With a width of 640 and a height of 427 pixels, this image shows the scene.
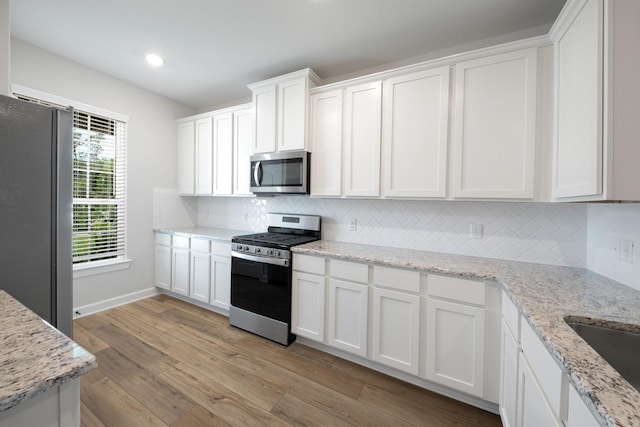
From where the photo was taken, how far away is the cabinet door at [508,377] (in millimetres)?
1316

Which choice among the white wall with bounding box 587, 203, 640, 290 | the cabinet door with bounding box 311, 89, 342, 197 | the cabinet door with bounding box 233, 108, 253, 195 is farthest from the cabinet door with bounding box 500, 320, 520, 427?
the cabinet door with bounding box 233, 108, 253, 195

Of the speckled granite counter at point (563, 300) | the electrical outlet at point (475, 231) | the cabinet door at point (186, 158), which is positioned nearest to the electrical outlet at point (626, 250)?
the speckled granite counter at point (563, 300)

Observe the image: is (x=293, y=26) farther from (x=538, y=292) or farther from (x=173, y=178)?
(x=173, y=178)

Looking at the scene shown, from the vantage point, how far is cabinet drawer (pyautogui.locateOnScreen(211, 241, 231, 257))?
290 cm

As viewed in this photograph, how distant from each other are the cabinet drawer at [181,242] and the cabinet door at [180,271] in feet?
0.17

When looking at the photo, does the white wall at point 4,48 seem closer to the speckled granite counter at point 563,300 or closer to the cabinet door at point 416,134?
the speckled granite counter at point 563,300

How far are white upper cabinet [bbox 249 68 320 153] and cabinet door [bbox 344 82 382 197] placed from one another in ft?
1.44

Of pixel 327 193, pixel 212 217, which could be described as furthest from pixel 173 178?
pixel 327 193

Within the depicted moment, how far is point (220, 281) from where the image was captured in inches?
117

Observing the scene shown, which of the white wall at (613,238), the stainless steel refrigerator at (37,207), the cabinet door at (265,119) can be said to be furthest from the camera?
the cabinet door at (265,119)

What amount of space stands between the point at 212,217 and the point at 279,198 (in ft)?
4.29

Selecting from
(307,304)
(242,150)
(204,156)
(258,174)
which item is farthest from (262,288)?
(204,156)

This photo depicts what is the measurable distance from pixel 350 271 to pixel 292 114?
1605 millimetres

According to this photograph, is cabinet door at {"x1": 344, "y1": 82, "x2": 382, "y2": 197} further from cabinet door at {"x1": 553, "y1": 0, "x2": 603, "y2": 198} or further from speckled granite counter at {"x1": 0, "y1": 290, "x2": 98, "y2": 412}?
speckled granite counter at {"x1": 0, "y1": 290, "x2": 98, "y2": 412}
